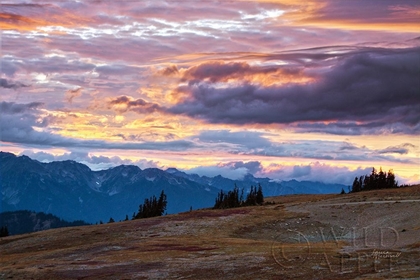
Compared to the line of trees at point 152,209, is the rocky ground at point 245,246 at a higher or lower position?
higher

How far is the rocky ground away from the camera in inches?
1950

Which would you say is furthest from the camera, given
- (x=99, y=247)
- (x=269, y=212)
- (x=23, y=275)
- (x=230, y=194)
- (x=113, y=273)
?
(x=230, y=194)

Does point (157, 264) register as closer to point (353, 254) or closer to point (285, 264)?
point (285, 264)

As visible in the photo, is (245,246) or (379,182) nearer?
(245,246)

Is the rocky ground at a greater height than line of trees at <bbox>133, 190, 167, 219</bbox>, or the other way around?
the rocky ground


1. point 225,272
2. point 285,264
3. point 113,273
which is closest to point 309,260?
point 285,264

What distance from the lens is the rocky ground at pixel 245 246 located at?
49531mm

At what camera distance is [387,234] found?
68.6 meters

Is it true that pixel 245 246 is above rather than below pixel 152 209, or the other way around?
above

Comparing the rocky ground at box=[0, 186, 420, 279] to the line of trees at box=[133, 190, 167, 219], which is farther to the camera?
the line of trees at box=[133, 190, 167, 219]

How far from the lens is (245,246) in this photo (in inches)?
2633

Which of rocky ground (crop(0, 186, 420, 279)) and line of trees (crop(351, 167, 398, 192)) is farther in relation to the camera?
line of trees (crop(351, 167, 398, 192))

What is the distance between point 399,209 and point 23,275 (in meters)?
55.5

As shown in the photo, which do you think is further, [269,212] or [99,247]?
[269,212]
